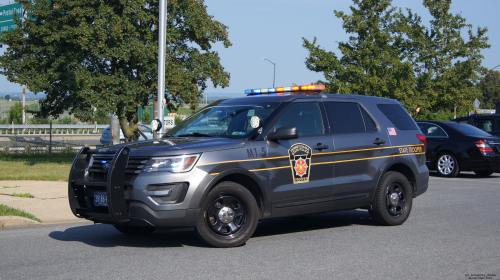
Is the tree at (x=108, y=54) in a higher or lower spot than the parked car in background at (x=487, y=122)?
higher

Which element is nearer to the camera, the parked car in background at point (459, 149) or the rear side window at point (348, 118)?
the rear side window at point (348, 118)

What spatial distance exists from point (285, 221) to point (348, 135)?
200cm

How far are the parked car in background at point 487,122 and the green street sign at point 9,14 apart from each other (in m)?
15.7

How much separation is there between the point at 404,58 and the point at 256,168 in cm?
2590

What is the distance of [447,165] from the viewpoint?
15.4m

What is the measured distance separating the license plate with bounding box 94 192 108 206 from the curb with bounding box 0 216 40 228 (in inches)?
104

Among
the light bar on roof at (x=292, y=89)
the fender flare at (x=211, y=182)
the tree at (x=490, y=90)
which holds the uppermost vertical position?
the tree at (x=490, y=90)

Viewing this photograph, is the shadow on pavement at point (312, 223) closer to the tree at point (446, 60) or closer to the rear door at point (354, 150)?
the rear door at point (354, 150)

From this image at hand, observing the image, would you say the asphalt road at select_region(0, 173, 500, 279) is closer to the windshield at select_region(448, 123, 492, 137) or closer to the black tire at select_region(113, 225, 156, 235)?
the black tire at select_region(113, 225, 156, 235)

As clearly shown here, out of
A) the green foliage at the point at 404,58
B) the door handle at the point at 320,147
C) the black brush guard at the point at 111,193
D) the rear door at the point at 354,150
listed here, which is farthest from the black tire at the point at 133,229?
the green foliage at the point at 404,58

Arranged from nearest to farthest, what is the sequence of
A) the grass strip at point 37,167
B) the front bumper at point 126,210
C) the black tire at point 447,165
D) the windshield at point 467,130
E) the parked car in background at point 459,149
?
the front bumper at point 126,210
the grass strip at point 37,167
the parked car in background at point 459,149
the black tire at point 447,165
the windshield at point 467,130

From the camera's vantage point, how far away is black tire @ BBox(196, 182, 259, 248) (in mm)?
5952

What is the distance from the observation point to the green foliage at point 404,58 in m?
28.1

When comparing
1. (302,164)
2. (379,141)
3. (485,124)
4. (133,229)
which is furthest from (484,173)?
(133,229)
